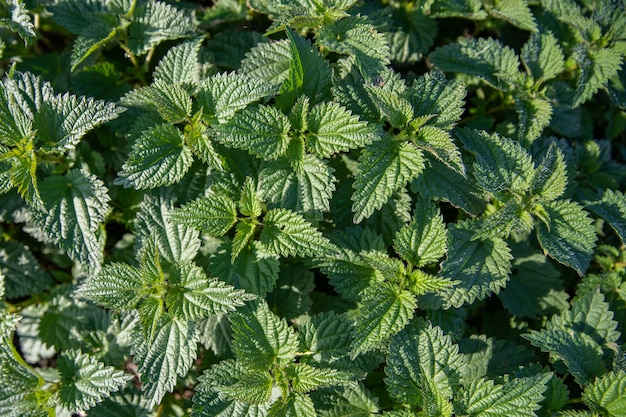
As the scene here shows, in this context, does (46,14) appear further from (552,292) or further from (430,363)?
(552,292)

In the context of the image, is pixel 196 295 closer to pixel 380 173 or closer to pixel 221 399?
pixel 221 399

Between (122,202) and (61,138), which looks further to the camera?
(122,202)

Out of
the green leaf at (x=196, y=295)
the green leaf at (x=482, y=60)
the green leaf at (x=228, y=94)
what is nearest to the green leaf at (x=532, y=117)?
the green leaf at (x=482, y=60)

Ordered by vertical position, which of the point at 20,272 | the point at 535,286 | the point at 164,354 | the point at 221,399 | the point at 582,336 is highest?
the point at 582,336

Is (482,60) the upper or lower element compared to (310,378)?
upper

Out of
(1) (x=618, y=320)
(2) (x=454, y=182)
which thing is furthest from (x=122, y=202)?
(1) (x=618, y=320)

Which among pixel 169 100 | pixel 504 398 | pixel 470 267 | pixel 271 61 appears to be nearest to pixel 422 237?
pixel 470 267
